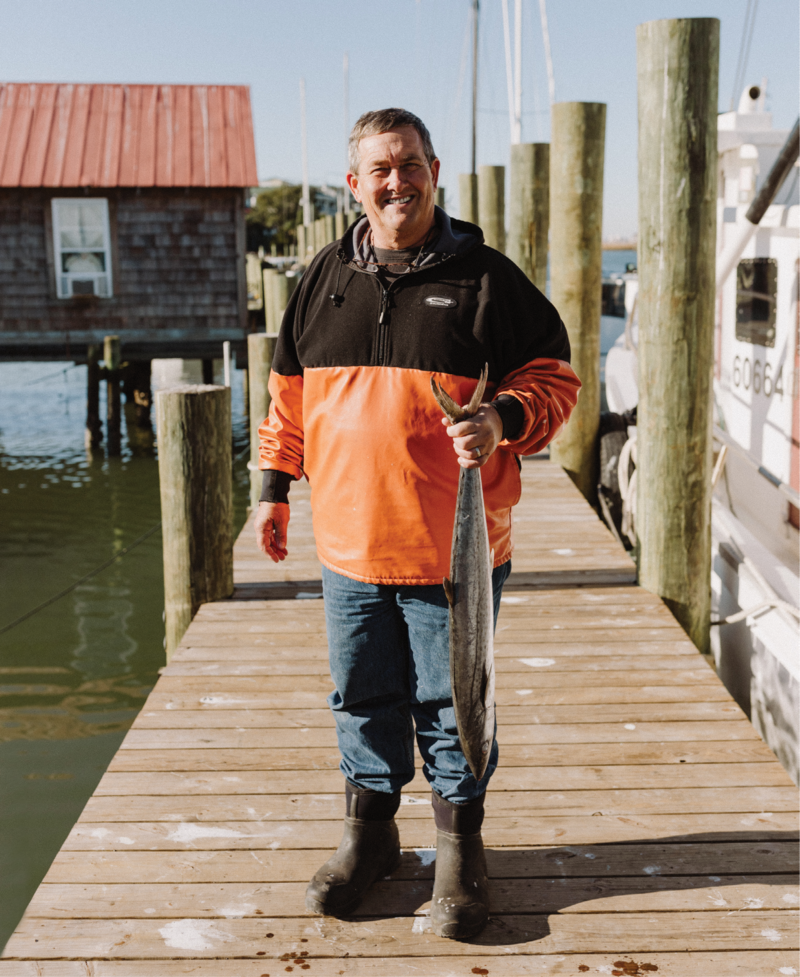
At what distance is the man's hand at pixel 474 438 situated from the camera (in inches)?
77.6

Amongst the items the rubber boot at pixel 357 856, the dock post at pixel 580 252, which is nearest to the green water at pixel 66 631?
the rubber boot at pixel 357 856

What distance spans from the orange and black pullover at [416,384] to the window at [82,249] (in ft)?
45.8

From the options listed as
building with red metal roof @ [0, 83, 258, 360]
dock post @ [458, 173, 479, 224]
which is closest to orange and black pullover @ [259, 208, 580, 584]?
dock post @ [458, 173, 479, 224]

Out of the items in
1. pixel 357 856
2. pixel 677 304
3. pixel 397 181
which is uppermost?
pixel 397 181

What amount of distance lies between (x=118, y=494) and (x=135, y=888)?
1076cm

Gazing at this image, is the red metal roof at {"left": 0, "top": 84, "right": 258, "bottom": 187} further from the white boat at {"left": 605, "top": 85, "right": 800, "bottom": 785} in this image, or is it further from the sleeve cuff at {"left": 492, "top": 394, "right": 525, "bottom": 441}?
the sleeve cuff at {"left": 492, "top": 394, "right": 525, "bottom": 441}

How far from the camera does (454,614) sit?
6.82 ft

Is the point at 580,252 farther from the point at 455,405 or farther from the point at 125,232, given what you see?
the point at 125,232

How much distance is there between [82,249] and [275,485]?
46.1ft

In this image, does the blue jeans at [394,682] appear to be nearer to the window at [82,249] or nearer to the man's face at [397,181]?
the man's face at [397,181]

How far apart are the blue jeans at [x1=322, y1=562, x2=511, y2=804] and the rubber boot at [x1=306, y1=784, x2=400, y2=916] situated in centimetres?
6

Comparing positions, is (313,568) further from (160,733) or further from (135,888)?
(135,888)

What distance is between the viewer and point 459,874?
2.40 metres

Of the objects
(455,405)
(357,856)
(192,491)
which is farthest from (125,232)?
(455,405)
